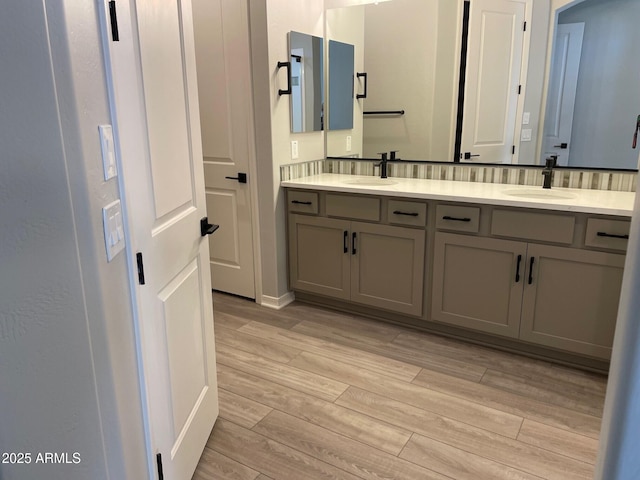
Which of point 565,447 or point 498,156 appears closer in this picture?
point 565,447

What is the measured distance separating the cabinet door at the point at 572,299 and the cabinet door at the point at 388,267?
63 centimetres

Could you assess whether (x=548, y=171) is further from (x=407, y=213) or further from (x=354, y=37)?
(x=354, y=37)

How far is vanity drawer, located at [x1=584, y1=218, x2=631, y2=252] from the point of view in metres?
2.24

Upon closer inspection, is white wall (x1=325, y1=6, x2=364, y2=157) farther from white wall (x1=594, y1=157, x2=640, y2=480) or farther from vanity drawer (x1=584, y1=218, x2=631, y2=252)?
white wall (x1=594, y1=157, x2=640, y2=480)

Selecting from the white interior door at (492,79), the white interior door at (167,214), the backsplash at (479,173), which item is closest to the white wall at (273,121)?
the backsplash at (479,173)

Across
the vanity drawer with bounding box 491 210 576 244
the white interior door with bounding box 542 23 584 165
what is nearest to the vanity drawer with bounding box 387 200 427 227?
the vanity drawer with bounding box 491 210 576 244

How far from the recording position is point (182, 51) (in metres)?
1.64

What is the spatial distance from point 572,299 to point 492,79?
1438 mm

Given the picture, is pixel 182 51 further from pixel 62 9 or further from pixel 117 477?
pixel 117 477

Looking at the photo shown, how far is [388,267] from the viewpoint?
9.86 feet

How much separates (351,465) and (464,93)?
2329 millimetres

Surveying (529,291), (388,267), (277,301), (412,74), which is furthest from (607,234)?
(277,301)

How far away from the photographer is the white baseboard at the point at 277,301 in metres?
3.42

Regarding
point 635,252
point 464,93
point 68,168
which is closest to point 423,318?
point 464,93
